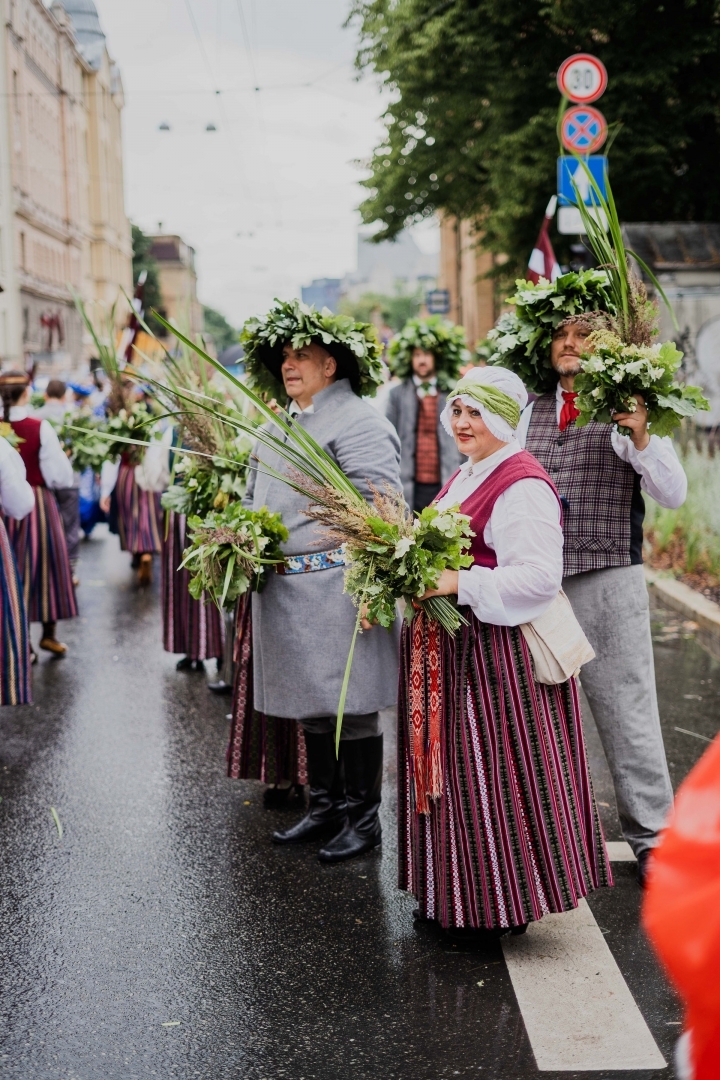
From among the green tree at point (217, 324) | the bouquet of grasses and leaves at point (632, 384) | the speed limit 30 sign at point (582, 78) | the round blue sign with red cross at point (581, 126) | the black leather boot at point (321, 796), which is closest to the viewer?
the bouquet of grasses and leaves at point (632, 384)

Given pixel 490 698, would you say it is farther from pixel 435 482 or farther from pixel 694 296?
pixel 694 296

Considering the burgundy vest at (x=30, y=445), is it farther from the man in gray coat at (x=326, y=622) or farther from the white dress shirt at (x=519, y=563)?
the white dress shirt at (x=519, y=563)

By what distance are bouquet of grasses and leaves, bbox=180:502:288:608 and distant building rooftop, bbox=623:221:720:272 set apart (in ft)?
33.0

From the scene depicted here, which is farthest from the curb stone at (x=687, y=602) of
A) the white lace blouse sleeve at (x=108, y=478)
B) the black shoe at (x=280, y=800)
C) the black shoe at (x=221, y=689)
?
the white lace blouse sleeve at (x=108, y=478)

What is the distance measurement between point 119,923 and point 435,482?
561cm

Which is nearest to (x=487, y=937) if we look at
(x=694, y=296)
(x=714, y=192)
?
(x=694, y=296)

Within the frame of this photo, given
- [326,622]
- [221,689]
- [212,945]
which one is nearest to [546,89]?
[221,689]

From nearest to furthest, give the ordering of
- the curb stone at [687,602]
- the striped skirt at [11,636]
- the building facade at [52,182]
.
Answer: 1. the striped skirt at [11,636]
2. the curb stone at [687,602]
3. the building facade at [52,182]

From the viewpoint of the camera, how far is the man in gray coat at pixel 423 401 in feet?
30.3

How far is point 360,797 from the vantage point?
4.71m

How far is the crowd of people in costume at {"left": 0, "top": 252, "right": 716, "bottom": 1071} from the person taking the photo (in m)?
3.62

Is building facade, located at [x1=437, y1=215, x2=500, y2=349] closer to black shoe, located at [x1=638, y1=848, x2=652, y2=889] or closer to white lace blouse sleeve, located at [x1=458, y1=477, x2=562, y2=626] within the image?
black shoe, located at [x1=638, y1=848, x2=652, y2=889]

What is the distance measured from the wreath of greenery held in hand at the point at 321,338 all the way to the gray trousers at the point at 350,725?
1.30 meters

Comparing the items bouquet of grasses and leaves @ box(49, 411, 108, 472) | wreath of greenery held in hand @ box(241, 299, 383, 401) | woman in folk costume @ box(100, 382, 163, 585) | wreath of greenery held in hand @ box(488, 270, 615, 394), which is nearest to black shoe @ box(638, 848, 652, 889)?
wreath of greenery held in hand @ box(488, 270, 615, 394)
